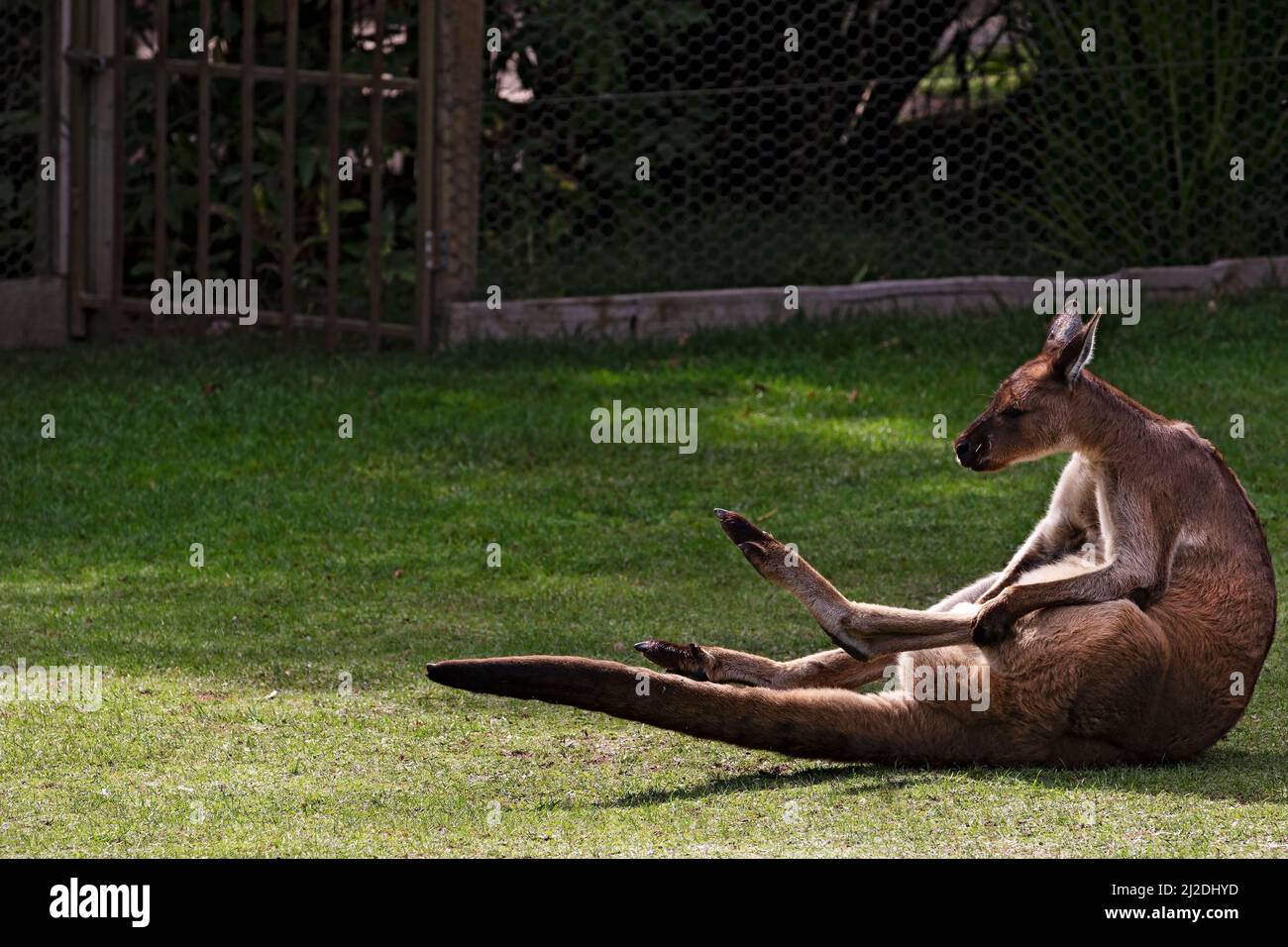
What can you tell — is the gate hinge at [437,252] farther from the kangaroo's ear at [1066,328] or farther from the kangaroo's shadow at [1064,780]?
the kangaroo's shadow at [1064,780]

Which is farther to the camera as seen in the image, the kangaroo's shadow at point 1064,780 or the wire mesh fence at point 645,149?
the wire mesh fence at point 645,149

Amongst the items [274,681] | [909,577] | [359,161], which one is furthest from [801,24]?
[274,681]

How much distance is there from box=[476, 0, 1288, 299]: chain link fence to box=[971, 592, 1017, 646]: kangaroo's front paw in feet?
21.6

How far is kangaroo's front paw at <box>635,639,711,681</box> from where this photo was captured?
15.7 feet

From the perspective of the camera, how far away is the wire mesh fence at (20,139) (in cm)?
1113

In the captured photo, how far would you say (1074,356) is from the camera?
4.98m

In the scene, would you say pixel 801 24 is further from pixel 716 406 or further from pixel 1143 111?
pixel 716 406
